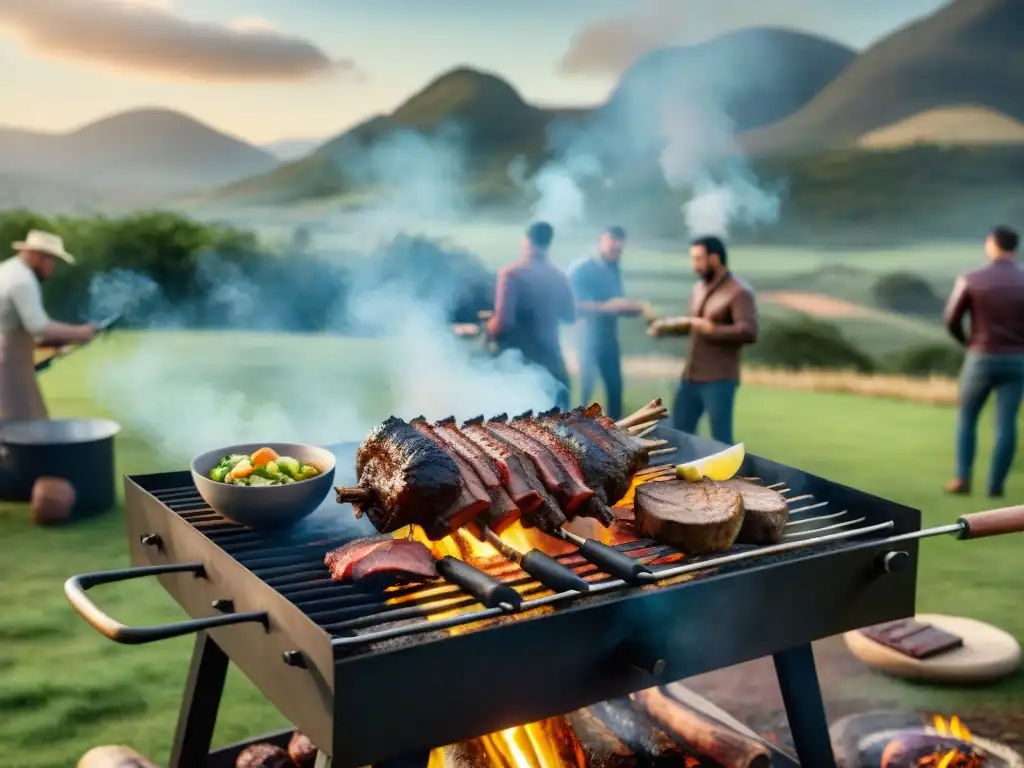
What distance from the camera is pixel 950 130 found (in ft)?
55.7

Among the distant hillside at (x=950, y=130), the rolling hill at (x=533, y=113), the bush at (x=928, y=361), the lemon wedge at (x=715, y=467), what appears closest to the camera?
the lemon wedge at (x=715, y=467)

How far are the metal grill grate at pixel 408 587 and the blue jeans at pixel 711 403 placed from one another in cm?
386

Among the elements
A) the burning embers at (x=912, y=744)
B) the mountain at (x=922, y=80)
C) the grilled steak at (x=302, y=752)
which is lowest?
the burning embers at (x=912, y=744)

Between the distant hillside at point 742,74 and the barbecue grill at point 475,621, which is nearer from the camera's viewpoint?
the barbecue grill at point 475,621

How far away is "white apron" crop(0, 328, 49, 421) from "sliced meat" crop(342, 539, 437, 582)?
6.08 m

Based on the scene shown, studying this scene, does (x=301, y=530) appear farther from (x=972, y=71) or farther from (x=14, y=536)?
(x=972, y=71)

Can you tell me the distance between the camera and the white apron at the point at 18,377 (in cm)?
738

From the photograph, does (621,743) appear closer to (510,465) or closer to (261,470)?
(510,465)

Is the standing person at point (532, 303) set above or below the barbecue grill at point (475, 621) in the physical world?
above

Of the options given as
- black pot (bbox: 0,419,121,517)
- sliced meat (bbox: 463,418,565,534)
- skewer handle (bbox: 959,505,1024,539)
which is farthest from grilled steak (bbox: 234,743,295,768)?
black pot (bbox: 0,419,121,517)

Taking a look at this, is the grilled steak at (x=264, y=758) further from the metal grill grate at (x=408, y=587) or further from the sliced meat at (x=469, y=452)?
the sliced meat at (x=469, y=452)

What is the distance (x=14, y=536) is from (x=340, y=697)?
18.5 feet

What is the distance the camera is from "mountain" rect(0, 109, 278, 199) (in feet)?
43.7

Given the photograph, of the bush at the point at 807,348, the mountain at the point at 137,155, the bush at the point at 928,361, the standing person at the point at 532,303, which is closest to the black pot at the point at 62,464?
the standing person at the point at 532,303
